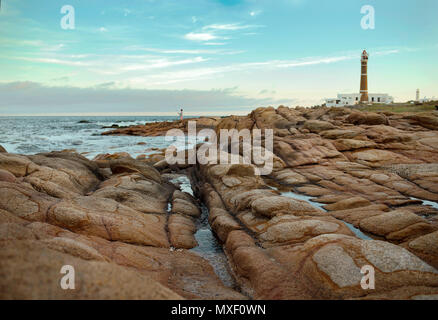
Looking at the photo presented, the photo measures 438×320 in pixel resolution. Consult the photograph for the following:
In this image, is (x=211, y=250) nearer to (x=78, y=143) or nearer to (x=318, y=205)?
(x=318, y=205)

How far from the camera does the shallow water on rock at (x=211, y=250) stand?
7301 millimetres

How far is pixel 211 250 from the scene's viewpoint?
29.4ft

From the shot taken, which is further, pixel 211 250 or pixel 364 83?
pixel 364 83

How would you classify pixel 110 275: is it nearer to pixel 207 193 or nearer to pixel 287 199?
pixel 287 199

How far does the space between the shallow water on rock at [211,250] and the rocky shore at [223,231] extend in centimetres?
11

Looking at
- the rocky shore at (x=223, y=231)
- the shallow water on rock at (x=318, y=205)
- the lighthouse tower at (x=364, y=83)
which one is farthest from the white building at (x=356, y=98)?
the shallow water on rock at (x=318, y=205)

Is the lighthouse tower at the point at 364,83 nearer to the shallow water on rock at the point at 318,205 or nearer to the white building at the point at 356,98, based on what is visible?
the white building at the point at 356,98

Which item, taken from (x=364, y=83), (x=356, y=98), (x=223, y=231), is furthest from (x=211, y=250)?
(x=356, y=98)

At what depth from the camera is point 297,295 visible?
5582 mm

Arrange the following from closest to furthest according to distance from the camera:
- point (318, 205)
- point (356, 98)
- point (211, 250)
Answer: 1. point (211, 250)
2. point (318, 205)
3. point (356, 98)

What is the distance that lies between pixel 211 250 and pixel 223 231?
2.87 ft

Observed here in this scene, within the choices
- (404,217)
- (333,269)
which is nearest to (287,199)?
(404,217)

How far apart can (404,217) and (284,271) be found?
175 inches

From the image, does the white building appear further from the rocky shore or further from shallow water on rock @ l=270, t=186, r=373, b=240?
shallow water on rock @ l=270, t=186, r=373, b=240
